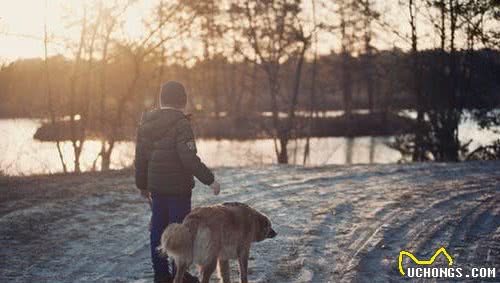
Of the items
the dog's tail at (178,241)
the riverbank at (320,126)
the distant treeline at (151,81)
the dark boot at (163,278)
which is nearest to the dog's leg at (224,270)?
the dark boot at (163,278)

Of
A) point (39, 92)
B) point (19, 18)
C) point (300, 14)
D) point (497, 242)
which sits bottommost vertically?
point (497, 242)

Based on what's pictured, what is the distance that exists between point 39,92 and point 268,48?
11.9 metres

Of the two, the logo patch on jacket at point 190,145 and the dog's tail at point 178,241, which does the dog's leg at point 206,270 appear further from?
the logo patch on jacket at point 190,145

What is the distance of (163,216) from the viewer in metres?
5.76

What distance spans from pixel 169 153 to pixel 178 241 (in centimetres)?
97

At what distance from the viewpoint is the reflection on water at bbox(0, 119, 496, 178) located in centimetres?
1586

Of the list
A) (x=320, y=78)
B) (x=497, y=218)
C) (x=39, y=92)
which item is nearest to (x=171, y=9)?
(x=39, y=92)

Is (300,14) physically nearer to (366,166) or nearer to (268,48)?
(268,48)

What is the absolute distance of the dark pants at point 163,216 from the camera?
567cm

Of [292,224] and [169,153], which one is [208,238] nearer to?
[169,153]

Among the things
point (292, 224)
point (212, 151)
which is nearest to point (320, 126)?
point (212, 151)

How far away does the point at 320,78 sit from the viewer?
150 ft

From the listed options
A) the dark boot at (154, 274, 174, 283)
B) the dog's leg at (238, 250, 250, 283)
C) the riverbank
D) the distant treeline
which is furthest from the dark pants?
the riverbank

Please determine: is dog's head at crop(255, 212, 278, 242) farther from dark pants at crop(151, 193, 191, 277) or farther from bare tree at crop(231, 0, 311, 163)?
bare tree at crop(231, 0, 311, 163)
